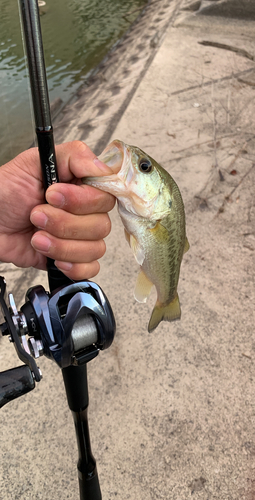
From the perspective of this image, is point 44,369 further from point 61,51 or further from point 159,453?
point 61,51

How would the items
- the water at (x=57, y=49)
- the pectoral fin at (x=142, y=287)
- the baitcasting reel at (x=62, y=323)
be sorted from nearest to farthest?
1. the baitcasting reel at (x=62, y=323)
2. the pectoral fin at (x=142, y=287)
3. the water at (x=57, y=49)

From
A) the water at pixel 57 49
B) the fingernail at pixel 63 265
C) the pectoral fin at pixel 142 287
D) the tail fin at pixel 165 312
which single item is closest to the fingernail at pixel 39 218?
the fingernail at pixel 63 265

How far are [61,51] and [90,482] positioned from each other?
26.1 ft

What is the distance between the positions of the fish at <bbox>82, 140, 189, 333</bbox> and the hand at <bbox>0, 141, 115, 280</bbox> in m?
0.05

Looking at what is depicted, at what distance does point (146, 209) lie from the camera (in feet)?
3.88

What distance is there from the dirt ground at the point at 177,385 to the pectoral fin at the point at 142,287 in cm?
73

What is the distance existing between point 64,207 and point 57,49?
7.66 m

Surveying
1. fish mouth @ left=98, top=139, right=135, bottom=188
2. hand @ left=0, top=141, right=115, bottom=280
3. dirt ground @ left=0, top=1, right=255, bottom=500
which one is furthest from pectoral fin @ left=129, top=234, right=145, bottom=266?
Answer: dirt ground @ left=0, top=1, right=255, bottom=500

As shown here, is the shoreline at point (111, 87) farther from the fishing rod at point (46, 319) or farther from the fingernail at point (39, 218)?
the fishing rod at point (46, 319)

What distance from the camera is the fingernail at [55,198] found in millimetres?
1010

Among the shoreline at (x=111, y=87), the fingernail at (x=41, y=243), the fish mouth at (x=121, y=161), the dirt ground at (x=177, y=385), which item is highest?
the fish mouth at (x=121, y=161)

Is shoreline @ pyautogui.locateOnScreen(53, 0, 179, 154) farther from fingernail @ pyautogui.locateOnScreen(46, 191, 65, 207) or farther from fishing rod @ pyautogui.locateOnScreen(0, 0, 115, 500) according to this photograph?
fishing rod @ pyautogui.locateOnScreen(0, 0, 115, 500)

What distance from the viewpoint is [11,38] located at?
740 cm

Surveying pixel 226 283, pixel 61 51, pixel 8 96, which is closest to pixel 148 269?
pixel 226 283
